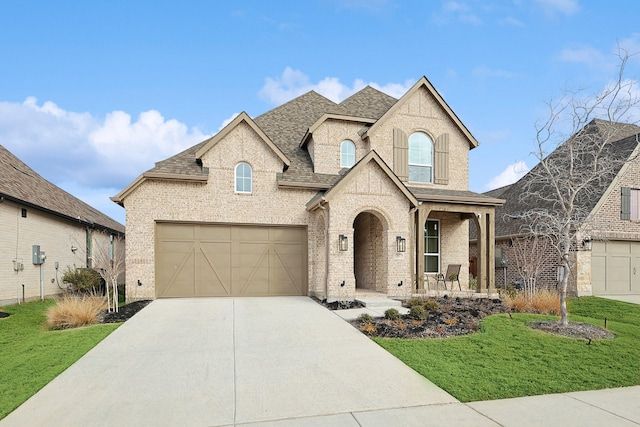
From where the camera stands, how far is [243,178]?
44.6 feet

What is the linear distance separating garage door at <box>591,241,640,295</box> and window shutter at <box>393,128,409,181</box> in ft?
30.8

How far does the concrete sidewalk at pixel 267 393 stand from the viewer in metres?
4.48

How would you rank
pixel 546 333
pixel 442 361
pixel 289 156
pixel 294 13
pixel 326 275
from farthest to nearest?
pixel 289 156 → pixel 294 13 → pixel 326 275 → pixel 546 333 → pixel 442 361

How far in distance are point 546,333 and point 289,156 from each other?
1103 centimetres

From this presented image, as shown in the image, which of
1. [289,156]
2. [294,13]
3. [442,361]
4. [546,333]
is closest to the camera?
[442,361]

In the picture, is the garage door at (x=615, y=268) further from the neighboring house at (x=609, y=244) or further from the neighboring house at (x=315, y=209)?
the neighboring house at (x=315, y=209)

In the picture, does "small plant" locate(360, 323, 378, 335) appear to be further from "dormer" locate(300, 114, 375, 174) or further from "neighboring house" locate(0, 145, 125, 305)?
"neighboring house" locate(0, 145, 125, 305)

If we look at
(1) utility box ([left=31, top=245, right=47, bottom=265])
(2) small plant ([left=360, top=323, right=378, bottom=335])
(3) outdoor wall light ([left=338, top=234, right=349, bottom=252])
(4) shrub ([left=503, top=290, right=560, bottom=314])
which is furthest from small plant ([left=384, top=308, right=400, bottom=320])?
(1) utility box ([left=31, top=245, right=47, bottom=265])

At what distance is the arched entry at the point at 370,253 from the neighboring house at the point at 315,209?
8cm

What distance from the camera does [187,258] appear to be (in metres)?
13.2

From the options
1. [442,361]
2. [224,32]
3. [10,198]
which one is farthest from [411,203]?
[10,198]

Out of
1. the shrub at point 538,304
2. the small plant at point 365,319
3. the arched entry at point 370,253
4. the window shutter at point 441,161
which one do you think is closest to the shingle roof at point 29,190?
the small plant at point 365,319

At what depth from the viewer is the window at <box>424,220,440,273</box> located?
16016 mm

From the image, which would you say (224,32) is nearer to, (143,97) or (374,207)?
(143,97)
